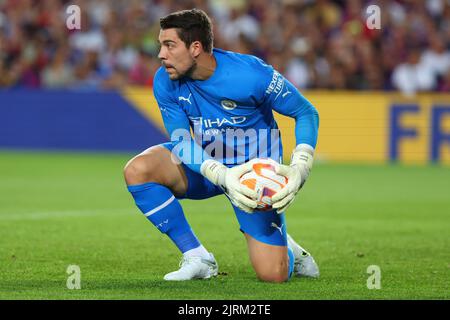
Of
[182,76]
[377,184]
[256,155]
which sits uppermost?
[182,76]

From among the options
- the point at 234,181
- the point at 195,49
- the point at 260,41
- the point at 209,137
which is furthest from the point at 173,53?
the point at 260,41

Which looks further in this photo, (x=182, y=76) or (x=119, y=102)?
(x=119, y=102)

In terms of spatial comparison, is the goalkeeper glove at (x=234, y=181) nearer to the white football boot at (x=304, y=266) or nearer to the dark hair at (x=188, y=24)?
the white football boot at (x=304, y=266)

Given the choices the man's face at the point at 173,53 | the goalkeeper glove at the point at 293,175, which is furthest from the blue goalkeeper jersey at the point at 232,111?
the man's face at the point at 173,53

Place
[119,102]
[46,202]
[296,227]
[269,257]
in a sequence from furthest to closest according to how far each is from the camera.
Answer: [119,102] < [46,202] < [296,227] < [269,257]

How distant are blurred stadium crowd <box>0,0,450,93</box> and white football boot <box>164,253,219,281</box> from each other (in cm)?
1184

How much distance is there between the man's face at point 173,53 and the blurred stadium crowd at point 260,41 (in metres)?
11.8

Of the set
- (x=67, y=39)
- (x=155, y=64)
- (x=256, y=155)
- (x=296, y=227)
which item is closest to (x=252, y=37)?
(x=155, y=64)

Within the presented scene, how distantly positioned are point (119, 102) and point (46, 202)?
7.29m

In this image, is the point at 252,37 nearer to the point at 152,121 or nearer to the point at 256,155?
the point at 152,121

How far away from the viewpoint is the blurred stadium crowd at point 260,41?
1827cm

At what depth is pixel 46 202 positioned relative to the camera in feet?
37.4

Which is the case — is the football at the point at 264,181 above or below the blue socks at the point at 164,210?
above

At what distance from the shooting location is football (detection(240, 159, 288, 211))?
6239mm
